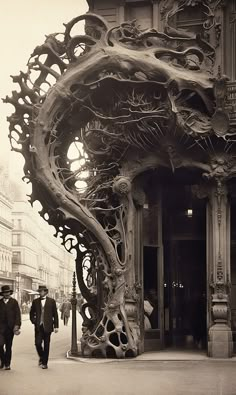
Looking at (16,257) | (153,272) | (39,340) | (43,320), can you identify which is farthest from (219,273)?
(16,257)

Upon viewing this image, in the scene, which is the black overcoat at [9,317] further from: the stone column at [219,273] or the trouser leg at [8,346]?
the stone column at [219,273]

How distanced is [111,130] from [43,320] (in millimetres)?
5160

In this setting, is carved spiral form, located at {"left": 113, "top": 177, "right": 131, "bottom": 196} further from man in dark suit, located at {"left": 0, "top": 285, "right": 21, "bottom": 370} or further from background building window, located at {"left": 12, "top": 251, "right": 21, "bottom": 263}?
background building window, located at {"left": 12, "top": 251, "right": 21, "bottom": 263}

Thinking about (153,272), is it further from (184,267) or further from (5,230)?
(5,230)

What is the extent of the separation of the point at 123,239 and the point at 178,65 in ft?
14.7

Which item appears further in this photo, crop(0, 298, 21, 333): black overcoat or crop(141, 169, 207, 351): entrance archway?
crop(141, 169, 207, 351): entrance archway

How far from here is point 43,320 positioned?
17188 mm

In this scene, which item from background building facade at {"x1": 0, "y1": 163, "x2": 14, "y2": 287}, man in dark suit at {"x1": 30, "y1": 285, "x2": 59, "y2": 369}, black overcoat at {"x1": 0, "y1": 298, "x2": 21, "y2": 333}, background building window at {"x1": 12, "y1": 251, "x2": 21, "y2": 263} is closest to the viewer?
black overcoat at {"x1": 0, "y1": 298, "x2": 21, "y2": 333}

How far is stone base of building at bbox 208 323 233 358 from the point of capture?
18938mm

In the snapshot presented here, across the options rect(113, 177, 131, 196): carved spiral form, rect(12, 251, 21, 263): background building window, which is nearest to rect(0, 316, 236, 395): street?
rect(113, 177, 131, 196): carved spiral form

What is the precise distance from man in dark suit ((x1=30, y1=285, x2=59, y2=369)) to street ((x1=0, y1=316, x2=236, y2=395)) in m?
0.43

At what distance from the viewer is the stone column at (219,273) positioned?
62.4 ft

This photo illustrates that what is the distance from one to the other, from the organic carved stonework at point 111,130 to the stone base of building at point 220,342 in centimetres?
184

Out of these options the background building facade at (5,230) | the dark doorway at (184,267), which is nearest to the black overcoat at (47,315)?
the dark doorway at (184,267)
